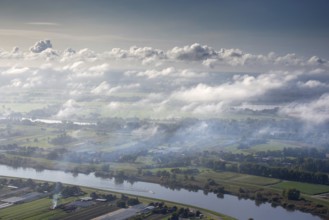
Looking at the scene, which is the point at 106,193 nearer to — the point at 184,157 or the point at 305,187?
the point at 184,157

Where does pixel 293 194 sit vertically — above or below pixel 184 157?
below

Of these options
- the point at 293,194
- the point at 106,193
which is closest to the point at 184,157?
the point at 106,193

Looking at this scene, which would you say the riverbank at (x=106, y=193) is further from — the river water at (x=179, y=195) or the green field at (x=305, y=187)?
the green field at (x=305, y=187)

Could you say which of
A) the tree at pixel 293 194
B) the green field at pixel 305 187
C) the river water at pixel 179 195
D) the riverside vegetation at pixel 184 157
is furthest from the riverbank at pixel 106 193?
the green field at pixel 305 187

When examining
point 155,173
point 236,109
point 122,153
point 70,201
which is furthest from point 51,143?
point 236,109

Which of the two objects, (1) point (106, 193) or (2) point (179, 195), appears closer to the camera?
(1) point (106, 193)

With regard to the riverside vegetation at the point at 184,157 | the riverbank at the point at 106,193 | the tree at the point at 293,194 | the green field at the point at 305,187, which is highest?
the riverside vegetation at the point at 184,157

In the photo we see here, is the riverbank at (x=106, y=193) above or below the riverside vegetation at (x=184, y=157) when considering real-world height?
below

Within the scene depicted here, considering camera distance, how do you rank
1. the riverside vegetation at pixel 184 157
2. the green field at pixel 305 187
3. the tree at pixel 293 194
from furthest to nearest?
the riverside vegetation at pixel 184 157 < the green field at pixel 305 187 < the tree at pixel 293 194

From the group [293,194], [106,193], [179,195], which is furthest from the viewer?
[179,195]
